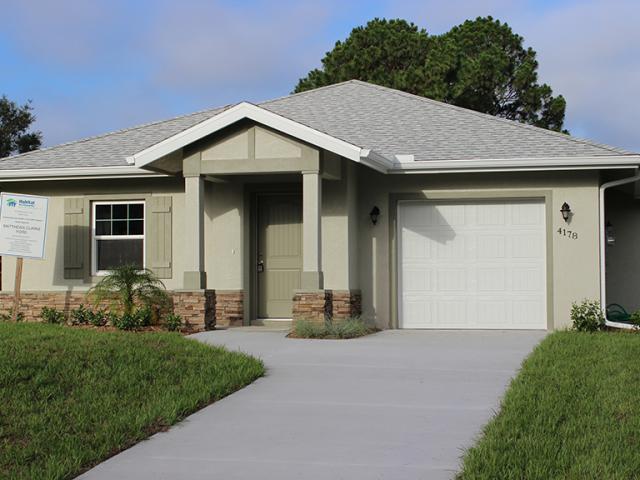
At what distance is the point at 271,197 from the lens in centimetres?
1584

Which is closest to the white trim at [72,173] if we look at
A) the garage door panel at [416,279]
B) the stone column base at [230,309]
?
the stone column base at [230,309]

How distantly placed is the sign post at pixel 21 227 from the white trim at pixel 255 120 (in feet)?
7.55

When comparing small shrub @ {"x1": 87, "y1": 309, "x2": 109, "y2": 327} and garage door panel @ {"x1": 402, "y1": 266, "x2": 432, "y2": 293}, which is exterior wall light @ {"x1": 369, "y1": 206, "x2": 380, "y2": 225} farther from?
small shrub @ {"x1": 87, "y1": 309, "x2": 109, "y2": 327}

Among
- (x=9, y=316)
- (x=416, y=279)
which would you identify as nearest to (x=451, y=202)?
(x=416, y=279)

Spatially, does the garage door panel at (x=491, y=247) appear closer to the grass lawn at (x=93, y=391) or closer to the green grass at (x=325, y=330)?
the green grass at (x=325, y=330)

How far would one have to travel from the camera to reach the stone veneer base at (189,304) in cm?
1420

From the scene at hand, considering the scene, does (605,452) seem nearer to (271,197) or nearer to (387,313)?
(387,313)

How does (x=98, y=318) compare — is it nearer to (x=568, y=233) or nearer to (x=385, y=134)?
(x=385, y=134)

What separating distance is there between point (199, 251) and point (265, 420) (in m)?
7.19

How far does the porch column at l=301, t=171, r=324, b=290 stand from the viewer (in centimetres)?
1380

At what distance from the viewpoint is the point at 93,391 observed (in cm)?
812

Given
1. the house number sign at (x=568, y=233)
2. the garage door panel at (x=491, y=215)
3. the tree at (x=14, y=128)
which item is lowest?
the house number sign at (x=568, y=233)

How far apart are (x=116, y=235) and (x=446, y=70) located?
19.3m

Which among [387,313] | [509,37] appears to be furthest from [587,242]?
[509,37]
